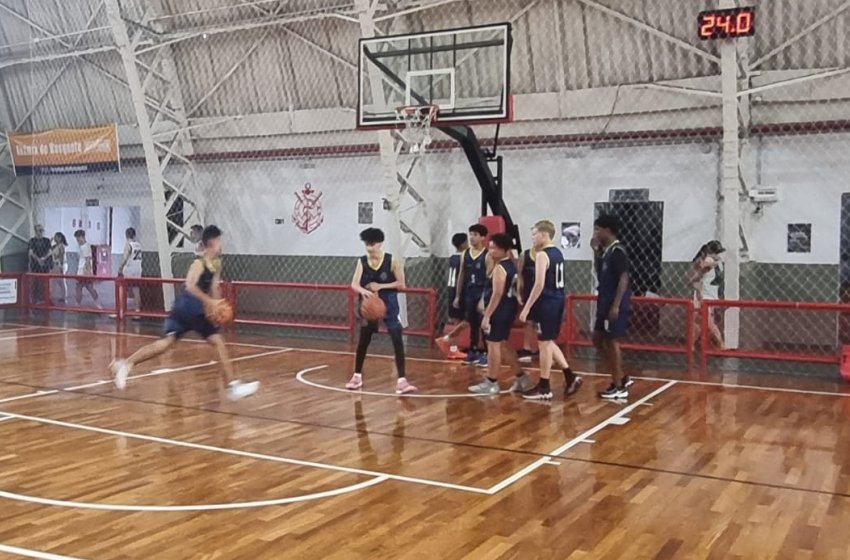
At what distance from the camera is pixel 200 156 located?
61.3 ft

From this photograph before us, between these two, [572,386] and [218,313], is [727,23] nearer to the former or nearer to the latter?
[572,386]

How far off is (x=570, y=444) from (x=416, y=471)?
156cm

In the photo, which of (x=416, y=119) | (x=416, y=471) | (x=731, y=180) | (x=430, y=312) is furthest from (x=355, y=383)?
(x=731, y=180)

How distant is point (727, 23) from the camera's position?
1147cm

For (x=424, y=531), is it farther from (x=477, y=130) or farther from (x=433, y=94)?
(x=477, y=130)

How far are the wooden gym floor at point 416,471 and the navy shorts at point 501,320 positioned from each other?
2.29ft

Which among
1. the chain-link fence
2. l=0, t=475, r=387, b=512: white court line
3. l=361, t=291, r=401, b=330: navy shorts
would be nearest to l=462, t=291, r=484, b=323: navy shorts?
l=361, t=291, r=401, b=330: navy shorts

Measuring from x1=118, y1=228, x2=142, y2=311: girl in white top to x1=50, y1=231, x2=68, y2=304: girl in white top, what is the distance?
4.63 ft

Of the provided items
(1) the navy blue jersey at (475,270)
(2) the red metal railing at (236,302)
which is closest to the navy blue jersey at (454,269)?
(1) the navy blue jersey at (475,270)

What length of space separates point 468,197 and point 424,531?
37.3 ft

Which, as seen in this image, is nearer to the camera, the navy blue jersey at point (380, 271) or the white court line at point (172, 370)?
the navy blue jersey at point (380, 271)

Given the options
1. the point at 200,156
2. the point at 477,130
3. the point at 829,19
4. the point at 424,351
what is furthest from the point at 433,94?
the point at 200,156

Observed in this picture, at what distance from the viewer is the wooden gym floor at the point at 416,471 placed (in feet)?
15.9

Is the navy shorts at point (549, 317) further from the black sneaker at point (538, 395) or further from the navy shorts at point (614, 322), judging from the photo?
the black sneaker at point (538, 395)
